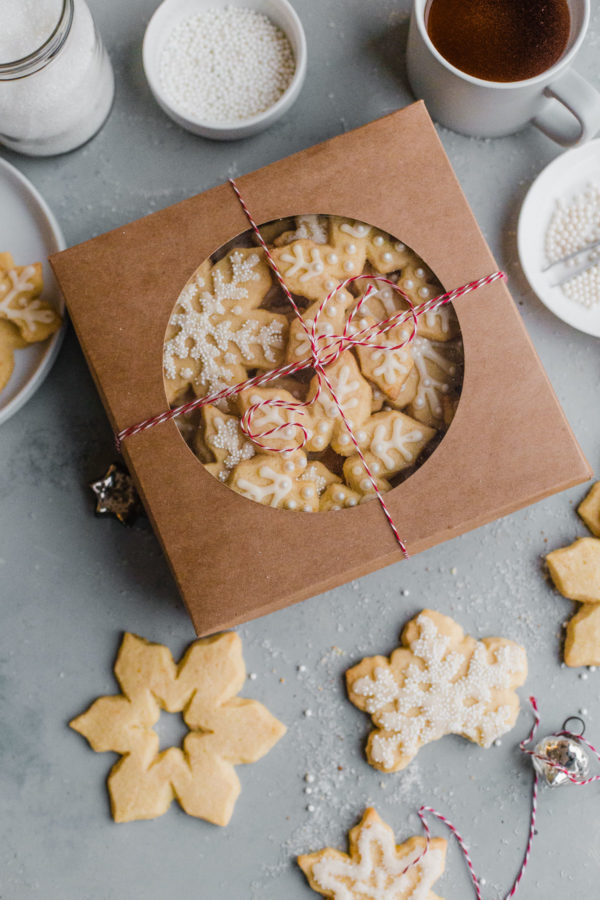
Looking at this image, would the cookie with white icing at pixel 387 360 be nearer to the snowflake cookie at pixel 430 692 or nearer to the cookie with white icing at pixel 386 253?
the cookie with white icing at pixel 386 253

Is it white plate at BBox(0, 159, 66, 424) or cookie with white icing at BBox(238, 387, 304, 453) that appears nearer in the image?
cookie with white icing at BBox(238, 387, 304, 453)

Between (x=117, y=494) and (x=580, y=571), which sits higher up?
(x=117, y=494)

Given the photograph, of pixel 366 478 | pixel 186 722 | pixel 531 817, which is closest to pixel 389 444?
pixel 366 478

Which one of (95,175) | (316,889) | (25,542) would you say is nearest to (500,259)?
(95,175)

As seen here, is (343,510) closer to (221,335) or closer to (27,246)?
(221,335)

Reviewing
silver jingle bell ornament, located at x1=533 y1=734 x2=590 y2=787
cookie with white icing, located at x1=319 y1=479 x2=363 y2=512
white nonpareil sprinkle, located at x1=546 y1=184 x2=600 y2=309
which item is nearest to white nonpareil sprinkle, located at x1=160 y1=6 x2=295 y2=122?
white nonpareil sprinkle, located at x1=546 y1=184 x2=600 y2=309

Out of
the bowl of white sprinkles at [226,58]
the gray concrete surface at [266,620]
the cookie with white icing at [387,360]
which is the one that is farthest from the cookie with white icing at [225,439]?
the bowl of white sprinkles at [226,58]

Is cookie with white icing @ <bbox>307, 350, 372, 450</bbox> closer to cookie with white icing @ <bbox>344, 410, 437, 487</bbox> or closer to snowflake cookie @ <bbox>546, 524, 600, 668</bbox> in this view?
cookie with white icing @ <bbox>344, 410, 437, 487</bbox>
